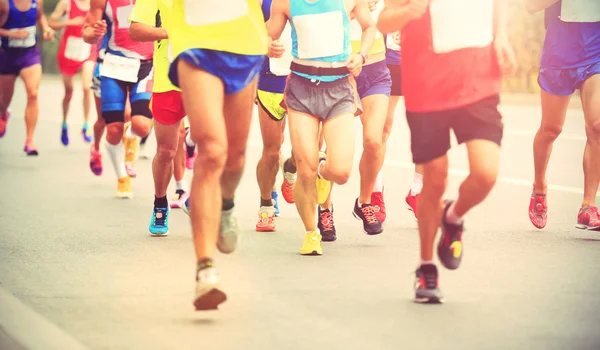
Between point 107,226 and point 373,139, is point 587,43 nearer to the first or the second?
point 373,139

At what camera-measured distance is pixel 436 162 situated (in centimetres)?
642

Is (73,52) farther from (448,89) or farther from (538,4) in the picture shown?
(448,89)

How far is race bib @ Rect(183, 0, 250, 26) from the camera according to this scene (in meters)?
6.40

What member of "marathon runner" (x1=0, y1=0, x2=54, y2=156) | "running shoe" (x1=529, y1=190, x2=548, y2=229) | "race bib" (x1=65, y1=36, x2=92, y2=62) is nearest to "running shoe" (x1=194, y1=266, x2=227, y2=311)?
"running shoe" (x1=529, y1=190, x2=548, y2=229)

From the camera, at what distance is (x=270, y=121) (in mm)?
9078

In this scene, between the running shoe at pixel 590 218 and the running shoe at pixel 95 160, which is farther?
the running shoe at pixel 95 160

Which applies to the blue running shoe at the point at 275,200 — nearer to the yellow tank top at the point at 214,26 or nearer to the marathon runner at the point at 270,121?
the marathon runner at the point at 270,121

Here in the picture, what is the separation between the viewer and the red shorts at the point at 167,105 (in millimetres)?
8523

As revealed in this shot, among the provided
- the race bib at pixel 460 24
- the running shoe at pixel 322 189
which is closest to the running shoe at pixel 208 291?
the race bib at pixel 460 24

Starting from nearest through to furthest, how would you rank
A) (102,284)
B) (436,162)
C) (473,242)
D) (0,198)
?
(436,162), (102,284), (473,242), (0,198)

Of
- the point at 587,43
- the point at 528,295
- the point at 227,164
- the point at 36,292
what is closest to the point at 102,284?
the point at 36,292

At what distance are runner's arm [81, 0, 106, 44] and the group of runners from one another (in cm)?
1

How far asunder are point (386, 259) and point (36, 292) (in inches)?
89.6

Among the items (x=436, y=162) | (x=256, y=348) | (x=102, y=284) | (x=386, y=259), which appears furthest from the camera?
(x=386, y=259)
